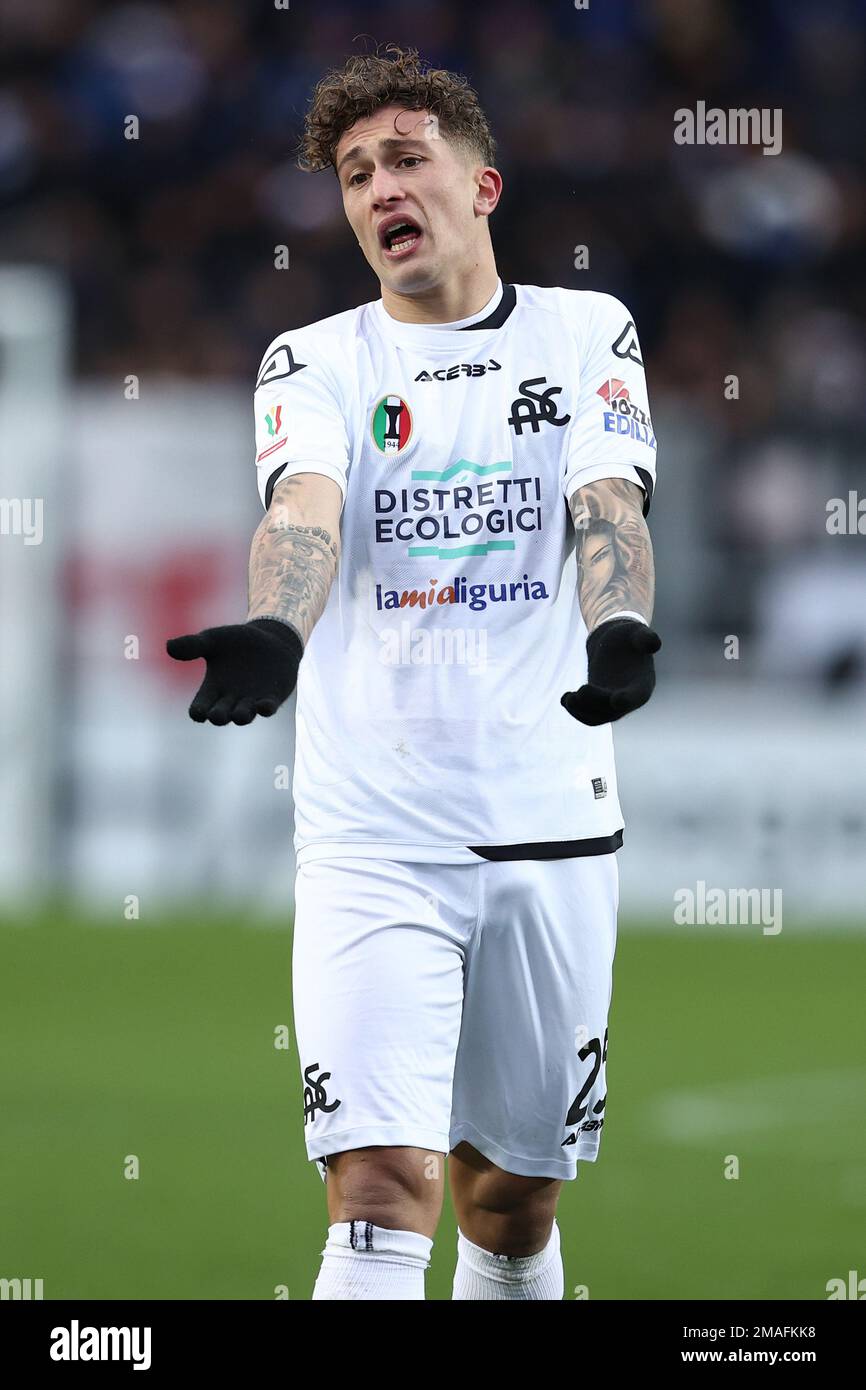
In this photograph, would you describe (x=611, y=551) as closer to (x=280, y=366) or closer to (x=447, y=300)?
(x=447, y=300)

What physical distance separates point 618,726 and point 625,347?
6.55 metres

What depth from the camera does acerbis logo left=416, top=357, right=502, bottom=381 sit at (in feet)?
13.0

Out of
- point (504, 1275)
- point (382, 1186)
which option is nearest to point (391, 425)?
point (382, 1186)

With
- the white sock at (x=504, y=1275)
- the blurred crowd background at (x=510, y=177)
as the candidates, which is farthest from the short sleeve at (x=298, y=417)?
the blurred crowd background at (x=510, y=177)

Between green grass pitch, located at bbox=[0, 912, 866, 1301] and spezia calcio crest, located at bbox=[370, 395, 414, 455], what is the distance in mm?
2301

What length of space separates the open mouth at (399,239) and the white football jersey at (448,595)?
20 cm

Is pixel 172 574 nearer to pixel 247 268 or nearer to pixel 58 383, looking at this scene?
pixel 58 383

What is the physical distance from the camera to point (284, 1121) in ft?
23.9

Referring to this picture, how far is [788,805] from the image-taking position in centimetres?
1046

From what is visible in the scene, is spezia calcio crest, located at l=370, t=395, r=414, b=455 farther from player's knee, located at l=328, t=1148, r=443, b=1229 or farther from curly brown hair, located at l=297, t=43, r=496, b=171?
player's knee, located at l=328, t=1148, r=443, b=1229

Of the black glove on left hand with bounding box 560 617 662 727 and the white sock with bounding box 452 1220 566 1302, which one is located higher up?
the black glove on left hand with bounding box 560 617 662 727

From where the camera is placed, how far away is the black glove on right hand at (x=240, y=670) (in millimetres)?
3027

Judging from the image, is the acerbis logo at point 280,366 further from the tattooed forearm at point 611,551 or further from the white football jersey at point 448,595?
the tattooed forearm at point 611,551

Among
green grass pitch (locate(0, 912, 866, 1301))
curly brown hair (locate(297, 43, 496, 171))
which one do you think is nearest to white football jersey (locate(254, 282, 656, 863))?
curly brown hair (locate(297, 43, 496, 171))
